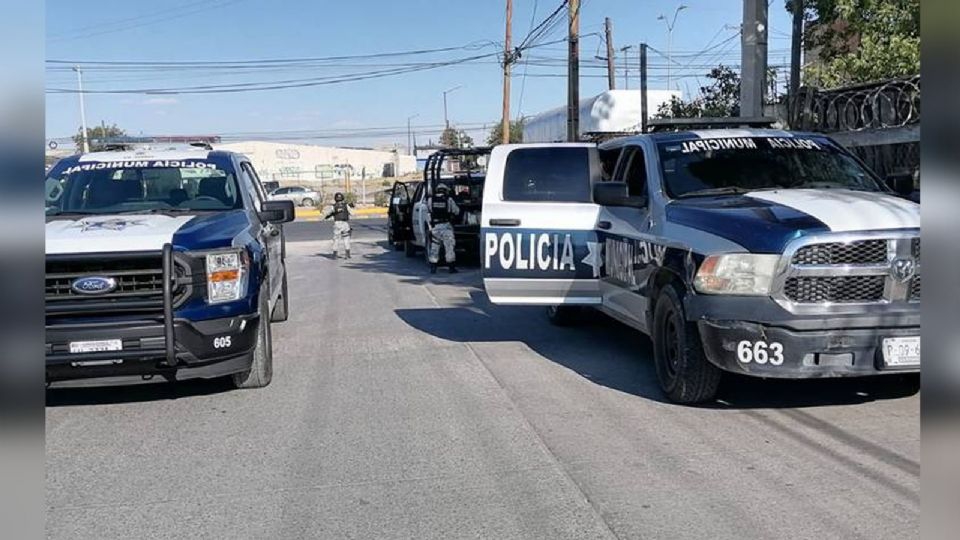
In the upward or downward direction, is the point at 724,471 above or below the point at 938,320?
below

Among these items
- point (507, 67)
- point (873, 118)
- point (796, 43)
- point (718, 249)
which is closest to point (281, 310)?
point (718, 249)

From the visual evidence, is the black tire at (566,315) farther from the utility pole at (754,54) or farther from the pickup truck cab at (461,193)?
the pickup truck cab at (461,193)

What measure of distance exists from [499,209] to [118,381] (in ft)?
12.5

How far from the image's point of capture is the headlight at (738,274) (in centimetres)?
555

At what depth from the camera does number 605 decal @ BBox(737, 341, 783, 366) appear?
18.0 ft

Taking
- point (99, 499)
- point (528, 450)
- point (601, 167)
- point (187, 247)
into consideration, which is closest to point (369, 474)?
point (528, 450)

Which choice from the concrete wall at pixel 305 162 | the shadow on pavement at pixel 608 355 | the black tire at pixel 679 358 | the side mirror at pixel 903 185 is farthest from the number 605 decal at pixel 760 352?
the concrete wall at pixel 305 162

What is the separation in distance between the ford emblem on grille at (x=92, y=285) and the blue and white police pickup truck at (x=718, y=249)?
11.6 feet

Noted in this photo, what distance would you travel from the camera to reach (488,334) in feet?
31.6

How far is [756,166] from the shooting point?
711 cm

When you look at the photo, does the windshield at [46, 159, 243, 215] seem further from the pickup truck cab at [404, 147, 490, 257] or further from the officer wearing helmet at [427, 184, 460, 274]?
the pickup truck cab at [404, 147, 490, 257]

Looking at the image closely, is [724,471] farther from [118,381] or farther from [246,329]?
[118,381]

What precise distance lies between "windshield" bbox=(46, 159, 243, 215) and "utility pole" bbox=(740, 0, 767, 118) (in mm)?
7509

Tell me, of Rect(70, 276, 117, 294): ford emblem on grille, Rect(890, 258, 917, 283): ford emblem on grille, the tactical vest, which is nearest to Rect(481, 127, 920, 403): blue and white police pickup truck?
Rect(890, 258, 917, 283): ford emblem on grille
